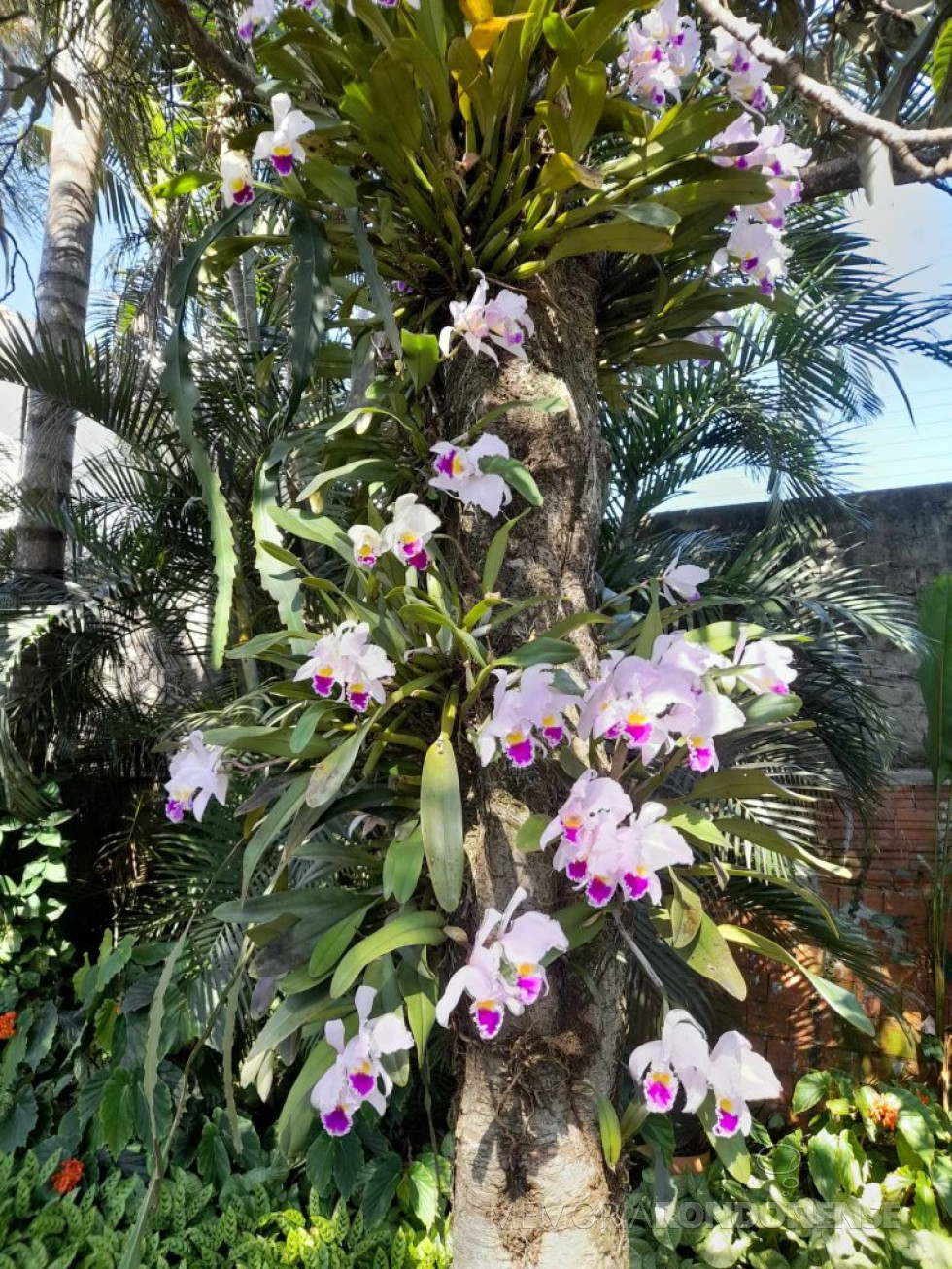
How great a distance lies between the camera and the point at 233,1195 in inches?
76.7

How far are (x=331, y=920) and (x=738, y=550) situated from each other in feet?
8.21

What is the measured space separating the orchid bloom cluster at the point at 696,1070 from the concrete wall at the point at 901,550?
2439 mm

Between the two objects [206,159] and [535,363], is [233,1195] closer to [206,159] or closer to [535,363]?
[535,363]

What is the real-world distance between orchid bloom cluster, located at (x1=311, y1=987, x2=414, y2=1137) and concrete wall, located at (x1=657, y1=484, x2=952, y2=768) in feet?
8.57

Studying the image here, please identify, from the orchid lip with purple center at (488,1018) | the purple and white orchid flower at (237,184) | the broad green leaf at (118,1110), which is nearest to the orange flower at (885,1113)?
the broad green leaf at (118,1110)

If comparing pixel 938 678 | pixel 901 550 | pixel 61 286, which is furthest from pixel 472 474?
pixel 61 286

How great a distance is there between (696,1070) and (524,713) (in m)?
0.37

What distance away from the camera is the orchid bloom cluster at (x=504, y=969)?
0.72 m

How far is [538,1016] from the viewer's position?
2.62ft

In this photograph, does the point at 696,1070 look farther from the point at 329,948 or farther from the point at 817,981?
the point at 329,948

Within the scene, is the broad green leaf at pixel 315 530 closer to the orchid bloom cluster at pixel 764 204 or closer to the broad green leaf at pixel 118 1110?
the orchid bloom cluster at pixel 764 204

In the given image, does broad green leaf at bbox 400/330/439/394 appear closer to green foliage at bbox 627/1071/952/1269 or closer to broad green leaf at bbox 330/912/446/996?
broad green leaf at bbox 330/912/446/996

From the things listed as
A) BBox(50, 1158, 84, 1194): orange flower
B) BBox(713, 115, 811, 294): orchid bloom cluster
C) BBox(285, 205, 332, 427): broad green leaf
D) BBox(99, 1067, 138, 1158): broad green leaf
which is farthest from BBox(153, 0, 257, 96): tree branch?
BBox(50, 1158, 84, 1194): orange flower

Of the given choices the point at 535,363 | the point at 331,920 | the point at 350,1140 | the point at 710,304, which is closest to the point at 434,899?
the point at 331,920
